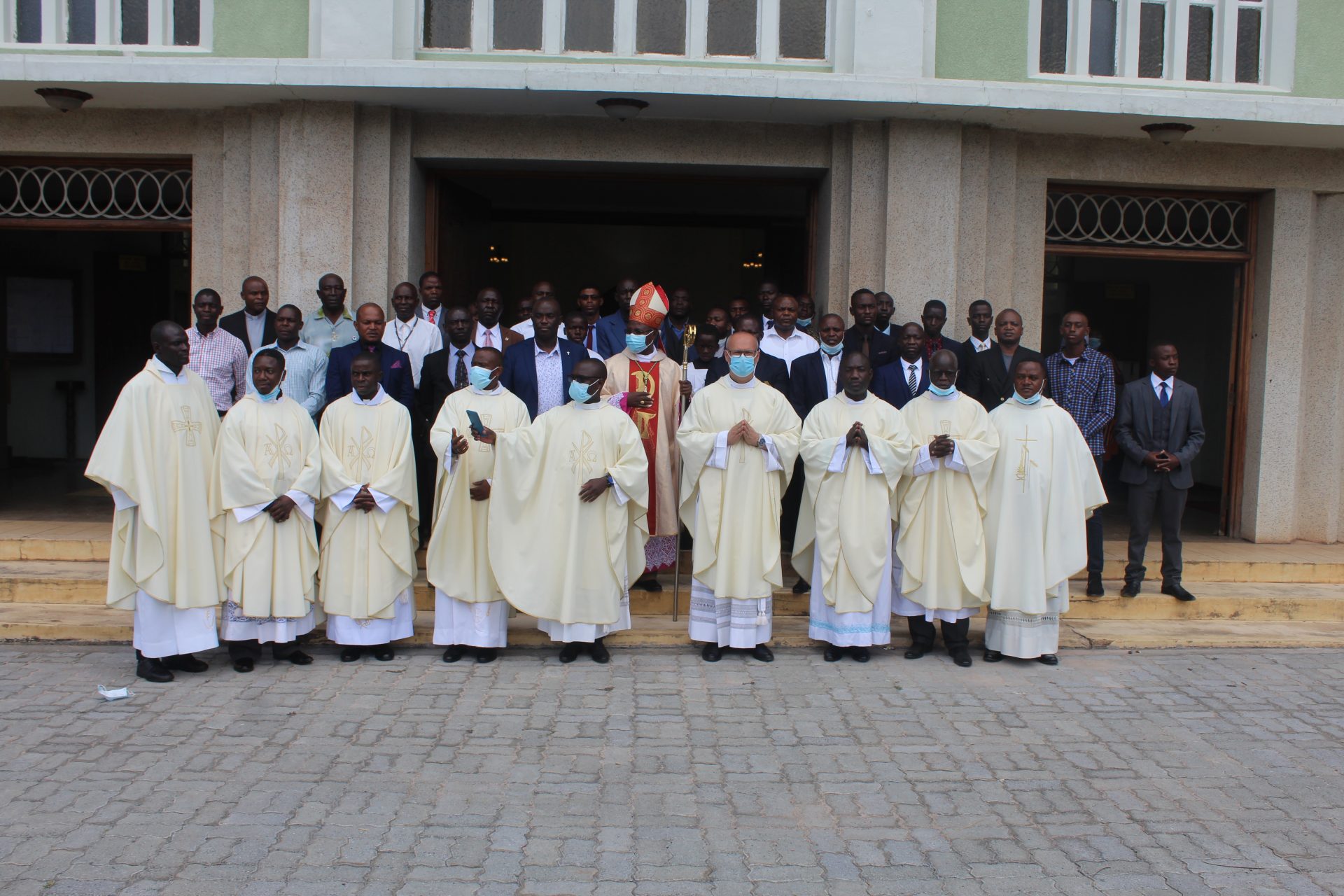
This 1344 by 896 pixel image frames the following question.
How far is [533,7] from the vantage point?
948 cm

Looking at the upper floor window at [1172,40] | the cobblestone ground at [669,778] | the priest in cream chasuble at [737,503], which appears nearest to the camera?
the cobblestone ground at [669,778]

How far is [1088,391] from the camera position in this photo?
329 inches

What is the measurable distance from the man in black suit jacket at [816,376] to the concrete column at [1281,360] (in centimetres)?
443

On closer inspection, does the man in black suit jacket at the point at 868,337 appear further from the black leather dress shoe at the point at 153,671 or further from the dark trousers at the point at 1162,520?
the black leather dress shoe at the point at 153,671

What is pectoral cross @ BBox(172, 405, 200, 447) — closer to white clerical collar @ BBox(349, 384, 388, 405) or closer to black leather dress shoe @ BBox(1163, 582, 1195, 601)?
white clerical collar @ BBox(349, 384, 388, 405)

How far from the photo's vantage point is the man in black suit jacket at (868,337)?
867 cm

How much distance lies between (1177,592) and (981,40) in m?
4.60

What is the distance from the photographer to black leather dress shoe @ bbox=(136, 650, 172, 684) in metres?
6.80

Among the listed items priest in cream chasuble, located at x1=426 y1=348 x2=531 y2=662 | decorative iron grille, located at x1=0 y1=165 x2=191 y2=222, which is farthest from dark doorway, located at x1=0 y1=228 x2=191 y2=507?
priest in cream chasuble, located at x1=426 y1=348 x2=531 y2=662

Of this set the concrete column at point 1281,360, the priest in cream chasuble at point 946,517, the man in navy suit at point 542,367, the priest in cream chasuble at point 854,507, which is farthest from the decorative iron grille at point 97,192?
the concrete column at point 1281,360

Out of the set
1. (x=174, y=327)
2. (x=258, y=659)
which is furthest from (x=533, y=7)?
(x=258, y=659)

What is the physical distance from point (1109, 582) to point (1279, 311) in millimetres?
3191

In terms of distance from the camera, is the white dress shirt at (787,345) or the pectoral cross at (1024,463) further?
the white dress shirt at (787,345)

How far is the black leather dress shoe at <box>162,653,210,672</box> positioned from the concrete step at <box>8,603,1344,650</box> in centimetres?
85
